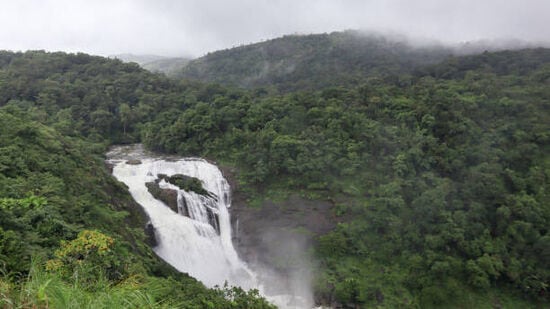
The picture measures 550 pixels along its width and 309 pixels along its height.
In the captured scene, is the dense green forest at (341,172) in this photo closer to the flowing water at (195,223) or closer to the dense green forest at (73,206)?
the dense green forest at (73,206)

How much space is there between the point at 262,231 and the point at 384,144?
11.3 meters

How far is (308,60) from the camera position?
79938 millimetres

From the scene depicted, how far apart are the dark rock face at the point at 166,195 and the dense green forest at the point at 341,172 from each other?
209 centimetres

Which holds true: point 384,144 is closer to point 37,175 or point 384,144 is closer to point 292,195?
point 292,195

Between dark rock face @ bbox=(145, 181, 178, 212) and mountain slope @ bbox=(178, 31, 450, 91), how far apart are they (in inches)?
1760

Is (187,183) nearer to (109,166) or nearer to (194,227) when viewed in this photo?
(194,227)

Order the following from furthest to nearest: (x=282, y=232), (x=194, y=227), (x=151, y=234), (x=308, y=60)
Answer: (x=308, y=60), (x=282, y=232), (x=194, y=227), (x=151, y=234)

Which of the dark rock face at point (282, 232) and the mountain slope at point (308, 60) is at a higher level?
the mountain slope at point (308, 60)

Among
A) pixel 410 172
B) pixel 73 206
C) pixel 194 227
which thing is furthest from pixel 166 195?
pixel 410 172

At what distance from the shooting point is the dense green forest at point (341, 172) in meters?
12.7

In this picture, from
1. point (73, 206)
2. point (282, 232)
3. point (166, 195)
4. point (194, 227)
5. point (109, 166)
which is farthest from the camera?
point (109, 166)

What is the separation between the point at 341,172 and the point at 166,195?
12.1m

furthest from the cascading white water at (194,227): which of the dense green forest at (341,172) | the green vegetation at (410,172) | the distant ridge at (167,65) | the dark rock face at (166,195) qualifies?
the distant ridge at (167,65)

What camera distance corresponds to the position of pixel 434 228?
65.3 ft
